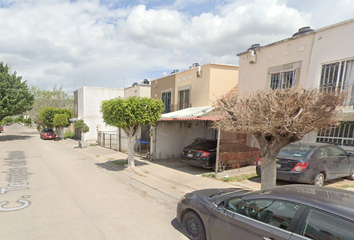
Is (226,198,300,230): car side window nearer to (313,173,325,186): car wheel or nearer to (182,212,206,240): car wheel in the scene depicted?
(182,212,206,240): car wheel

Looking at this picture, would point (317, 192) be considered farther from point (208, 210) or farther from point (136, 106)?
point (136, 106)

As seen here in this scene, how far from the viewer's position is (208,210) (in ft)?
11.2

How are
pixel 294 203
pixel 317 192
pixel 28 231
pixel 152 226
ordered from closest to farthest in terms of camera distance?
pixel 294 203 < pixel 317 192 < pixel 28 231 < pixel 152 226

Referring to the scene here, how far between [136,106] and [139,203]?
15.7 feet

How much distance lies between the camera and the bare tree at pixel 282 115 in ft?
12.4

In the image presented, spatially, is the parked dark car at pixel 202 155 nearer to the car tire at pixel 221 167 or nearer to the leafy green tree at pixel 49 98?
the car tire at pixel 221 167

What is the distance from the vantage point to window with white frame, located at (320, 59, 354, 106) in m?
7.73

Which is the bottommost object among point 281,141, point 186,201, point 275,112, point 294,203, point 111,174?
point 111,174

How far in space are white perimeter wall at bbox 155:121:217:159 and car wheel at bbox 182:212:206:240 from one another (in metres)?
8.36

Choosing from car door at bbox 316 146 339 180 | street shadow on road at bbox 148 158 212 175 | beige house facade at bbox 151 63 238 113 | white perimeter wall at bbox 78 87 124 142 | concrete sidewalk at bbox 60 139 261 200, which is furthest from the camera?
white perimeter wall at bbox 78 87 124 142

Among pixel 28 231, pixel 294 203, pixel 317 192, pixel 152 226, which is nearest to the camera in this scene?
pixel 294 203

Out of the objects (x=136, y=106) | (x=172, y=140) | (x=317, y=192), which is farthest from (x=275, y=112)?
(x=172, y=140)

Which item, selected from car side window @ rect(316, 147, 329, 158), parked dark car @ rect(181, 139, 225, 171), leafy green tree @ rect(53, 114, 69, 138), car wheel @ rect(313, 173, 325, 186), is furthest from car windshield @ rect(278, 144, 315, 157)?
leafy green tree @ rect(53, 114, 69, 138)

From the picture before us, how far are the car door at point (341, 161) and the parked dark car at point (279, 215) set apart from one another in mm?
5196
